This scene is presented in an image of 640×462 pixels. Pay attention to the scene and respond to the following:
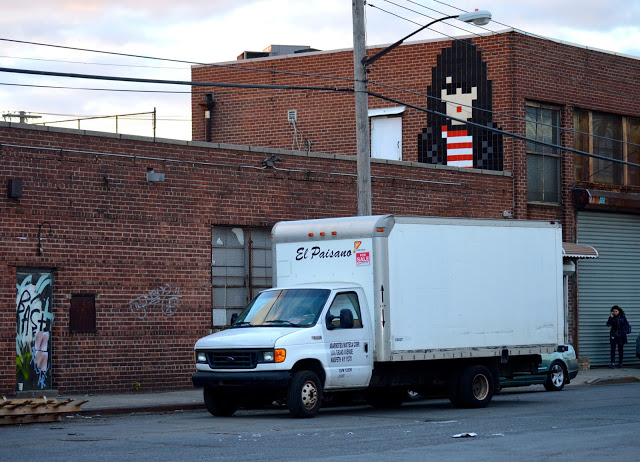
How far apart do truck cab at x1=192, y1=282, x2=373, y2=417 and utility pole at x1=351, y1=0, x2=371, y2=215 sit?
398 centimetres

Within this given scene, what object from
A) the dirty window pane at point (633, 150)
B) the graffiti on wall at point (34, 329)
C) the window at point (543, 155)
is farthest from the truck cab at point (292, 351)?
the dirty window pane at point (633, 150)

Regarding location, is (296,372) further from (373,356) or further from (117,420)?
(117,420)

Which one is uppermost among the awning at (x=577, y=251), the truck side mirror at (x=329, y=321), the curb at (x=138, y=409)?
the awning at (x=577, y=251)

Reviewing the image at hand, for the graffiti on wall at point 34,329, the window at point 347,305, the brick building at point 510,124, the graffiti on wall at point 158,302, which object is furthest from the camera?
the brick building at point 510,124

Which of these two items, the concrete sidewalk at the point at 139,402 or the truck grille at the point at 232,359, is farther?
the concrete sidewalk at the point at 139,402

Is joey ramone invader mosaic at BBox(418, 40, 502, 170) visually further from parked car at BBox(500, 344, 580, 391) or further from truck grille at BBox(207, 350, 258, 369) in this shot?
truck grille at BBox(207, 350, 258, 369)

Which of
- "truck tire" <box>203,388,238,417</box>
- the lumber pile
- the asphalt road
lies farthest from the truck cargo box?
the lumber pile

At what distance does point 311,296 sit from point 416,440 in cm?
445

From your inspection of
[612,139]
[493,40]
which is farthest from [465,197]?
[612,139]

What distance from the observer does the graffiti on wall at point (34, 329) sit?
67.4 ft

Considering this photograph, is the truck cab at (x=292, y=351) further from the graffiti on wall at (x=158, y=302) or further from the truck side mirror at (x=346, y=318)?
the graffiti on wall at (x=158, y=302)

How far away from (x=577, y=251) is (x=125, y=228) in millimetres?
13898

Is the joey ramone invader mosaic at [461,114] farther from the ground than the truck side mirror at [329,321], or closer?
farther from the ground

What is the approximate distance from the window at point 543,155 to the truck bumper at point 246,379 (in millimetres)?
16904
